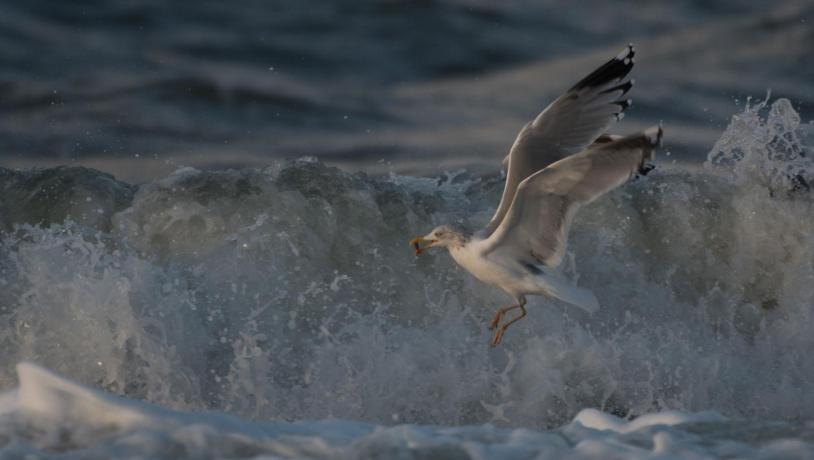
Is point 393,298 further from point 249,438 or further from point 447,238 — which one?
point 249,438

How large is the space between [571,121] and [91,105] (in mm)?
5814

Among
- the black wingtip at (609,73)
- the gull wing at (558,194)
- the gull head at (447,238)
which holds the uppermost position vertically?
the black wingtip at (609,73)

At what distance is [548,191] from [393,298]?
6.26ft

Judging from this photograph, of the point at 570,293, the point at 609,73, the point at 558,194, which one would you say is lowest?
the point at 570,293

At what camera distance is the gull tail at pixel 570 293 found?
5.24 metres

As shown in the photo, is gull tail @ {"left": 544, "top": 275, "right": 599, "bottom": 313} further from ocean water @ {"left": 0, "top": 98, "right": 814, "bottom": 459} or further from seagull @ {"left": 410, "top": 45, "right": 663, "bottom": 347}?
ocean water @ {"left": 0, "top": 98, "right": 814, "bottom": 459}

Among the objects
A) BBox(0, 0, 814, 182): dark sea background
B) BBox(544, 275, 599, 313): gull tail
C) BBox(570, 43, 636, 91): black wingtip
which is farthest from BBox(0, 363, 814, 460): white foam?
BBox(0, 0, 814, 182): dark sea background

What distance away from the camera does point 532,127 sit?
5195mm

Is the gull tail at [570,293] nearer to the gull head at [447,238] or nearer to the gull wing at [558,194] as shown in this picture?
the gull wing at [558,194]

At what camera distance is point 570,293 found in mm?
5281

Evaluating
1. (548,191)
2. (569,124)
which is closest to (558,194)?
(548,191)

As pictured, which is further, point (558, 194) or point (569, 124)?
point (569, 124)

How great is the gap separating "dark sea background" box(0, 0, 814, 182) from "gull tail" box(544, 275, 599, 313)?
3.31 metres

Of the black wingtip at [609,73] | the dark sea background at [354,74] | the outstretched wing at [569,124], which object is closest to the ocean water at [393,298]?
the outstretched wing at [569,124]
